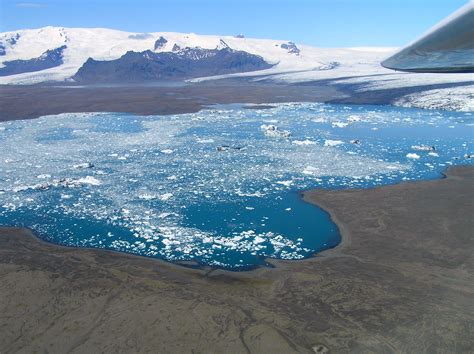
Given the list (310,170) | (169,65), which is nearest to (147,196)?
(310,170)

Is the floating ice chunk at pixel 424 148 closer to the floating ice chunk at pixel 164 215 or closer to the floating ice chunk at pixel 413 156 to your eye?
the floating ice chunk at pixel 413 156

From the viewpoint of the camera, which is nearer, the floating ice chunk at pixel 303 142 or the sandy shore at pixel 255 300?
the sandy shore at pixel 255 300

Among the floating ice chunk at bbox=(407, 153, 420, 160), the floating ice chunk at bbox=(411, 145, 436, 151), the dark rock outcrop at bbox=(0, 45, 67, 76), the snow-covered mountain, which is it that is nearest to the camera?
the floating ice chunk at bbox=(407, 153, 420, 160)

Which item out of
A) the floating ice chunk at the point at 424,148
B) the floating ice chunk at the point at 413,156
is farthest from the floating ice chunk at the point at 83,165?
the floating ice chunk at the point at 424,148

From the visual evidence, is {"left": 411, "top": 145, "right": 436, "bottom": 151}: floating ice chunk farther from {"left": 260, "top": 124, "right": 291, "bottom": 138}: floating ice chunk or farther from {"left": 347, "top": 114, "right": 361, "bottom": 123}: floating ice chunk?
{"left": 347, "top": 114, "right": 361, "bottom": 123}: floating ice chunk

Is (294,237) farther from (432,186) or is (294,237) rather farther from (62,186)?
(62,186)

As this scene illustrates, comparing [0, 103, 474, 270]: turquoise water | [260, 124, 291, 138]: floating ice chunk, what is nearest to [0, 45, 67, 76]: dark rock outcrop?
[0, 103, 474, 270]: turquoise water

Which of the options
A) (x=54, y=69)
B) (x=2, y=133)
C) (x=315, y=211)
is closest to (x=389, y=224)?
(x=315, y=211)

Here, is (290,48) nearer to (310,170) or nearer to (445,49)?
(310,170)
